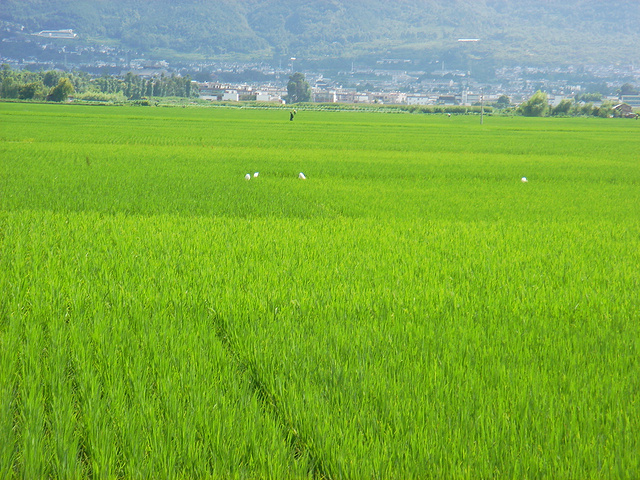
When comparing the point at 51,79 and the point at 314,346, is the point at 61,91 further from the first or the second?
the point at 314,346

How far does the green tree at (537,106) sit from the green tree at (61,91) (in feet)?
219

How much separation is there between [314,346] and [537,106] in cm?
9680

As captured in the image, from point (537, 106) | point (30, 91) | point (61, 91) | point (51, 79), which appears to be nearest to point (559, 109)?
point (537, 106)

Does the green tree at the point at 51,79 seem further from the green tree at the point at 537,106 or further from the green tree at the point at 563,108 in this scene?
the green tree at the point at 563,108

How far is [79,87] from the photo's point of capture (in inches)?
4518

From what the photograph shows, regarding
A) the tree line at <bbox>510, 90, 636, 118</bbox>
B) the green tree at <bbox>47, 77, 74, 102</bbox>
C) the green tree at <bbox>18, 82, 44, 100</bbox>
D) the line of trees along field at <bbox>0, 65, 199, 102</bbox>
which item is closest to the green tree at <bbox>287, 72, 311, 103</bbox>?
the line of trees along field at <bbox>0, 65, 199, 102</bbox>

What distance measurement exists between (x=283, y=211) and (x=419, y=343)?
5952 mm

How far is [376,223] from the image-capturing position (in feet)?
26.2

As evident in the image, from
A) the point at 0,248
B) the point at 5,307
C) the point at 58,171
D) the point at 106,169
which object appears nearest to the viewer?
the point at 5,307

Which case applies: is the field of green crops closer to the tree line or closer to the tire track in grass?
the tire track in grass

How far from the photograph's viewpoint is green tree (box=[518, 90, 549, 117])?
298 feet

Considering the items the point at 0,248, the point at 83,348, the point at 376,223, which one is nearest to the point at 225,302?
the point at 83,348

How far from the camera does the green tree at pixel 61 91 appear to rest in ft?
257

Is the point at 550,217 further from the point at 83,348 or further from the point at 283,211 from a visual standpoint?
the point at 83,348
